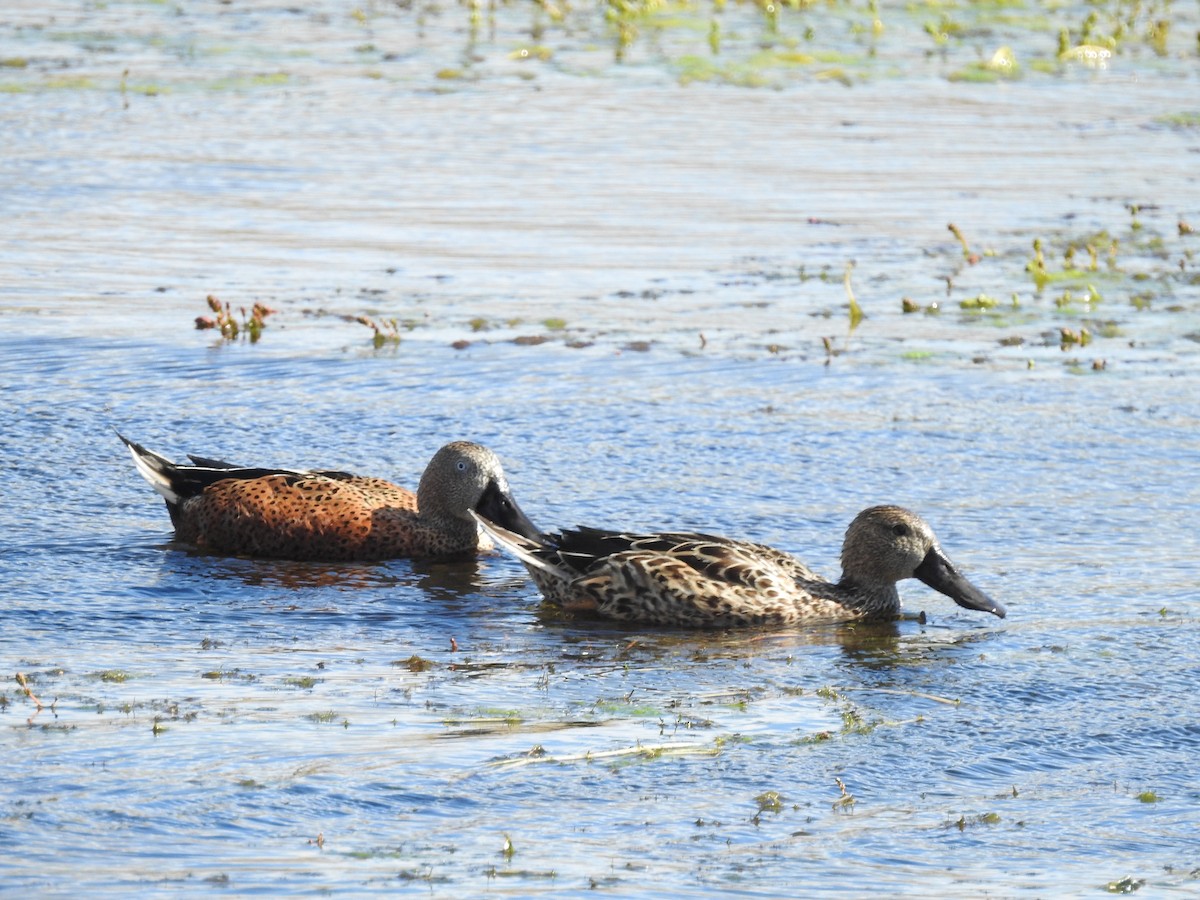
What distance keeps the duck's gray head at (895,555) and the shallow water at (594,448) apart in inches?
8.8

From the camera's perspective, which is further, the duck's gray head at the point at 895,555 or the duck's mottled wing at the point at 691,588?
the duck's gray head at the point at 895,555

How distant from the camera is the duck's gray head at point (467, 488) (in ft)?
32.6

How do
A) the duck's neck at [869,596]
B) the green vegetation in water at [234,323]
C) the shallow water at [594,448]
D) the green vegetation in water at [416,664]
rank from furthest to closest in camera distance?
the green vegetation in water at [234,323] → the duck's neck at [869,596] → the green vegetation in water at [416,664] → the shallow water at [594,448]

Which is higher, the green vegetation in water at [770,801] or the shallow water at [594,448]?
the shallow water at [594,448]

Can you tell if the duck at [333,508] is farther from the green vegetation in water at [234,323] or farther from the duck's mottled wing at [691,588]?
the green vegetation in water at [234,323]

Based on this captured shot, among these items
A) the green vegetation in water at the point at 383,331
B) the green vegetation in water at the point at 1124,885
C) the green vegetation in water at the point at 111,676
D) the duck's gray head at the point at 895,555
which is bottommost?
the green vegetation in water at the point at 1124,885

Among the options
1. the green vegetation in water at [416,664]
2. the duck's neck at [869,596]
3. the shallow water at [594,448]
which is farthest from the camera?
the duck's neck at [869,596]

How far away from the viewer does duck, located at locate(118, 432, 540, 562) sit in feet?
32.2

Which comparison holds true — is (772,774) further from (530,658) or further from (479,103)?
(479,103)

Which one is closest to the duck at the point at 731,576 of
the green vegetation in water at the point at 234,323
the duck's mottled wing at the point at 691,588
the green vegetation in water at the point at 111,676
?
the duck's mottled wing at the point at 691,588

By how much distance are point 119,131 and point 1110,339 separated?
9.00m

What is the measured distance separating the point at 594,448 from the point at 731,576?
7.96ft

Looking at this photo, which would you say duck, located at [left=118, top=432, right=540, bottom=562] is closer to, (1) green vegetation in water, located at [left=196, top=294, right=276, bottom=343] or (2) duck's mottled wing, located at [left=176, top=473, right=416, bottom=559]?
(2) duck's mottled wing, located at [left=176, top=473, right=416, bottom=559]

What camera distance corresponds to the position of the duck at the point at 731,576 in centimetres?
879
